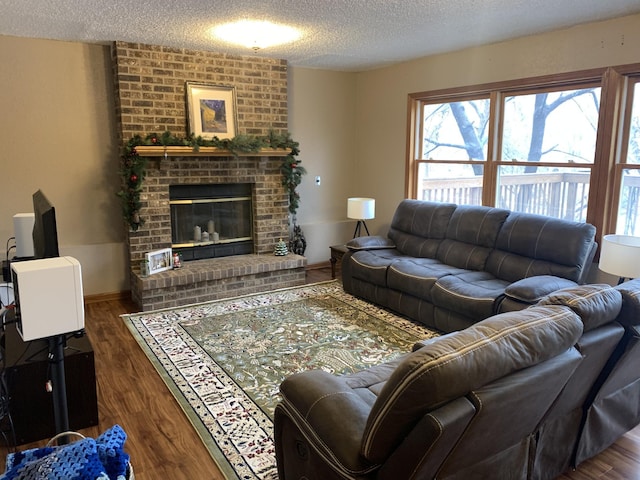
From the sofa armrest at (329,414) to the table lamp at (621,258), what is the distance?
2360 millimetres

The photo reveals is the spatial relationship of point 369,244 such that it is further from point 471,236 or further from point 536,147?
point 536,147

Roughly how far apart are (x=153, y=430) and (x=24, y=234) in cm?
199

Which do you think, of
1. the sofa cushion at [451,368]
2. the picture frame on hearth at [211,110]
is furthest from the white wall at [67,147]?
the sofa cushion at [451,368]

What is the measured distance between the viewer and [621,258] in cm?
323

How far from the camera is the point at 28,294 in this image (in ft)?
5.82

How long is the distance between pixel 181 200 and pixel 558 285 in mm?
3763

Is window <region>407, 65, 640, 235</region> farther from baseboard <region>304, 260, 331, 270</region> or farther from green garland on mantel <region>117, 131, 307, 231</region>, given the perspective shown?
green garland on mantel <region>117, 131, 307, 231</region>

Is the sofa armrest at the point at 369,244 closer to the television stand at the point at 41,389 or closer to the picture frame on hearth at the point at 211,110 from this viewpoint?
the picture frame on hearth at the point at 211,110

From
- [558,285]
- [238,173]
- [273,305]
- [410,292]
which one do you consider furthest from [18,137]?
[558,285]

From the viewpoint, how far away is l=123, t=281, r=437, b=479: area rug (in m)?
2.64

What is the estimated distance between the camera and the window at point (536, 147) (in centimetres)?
383

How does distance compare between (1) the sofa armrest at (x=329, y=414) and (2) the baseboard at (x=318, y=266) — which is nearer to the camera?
(1) the sofa armrest at (x=329, y=414)

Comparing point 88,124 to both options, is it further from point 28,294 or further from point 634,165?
point 634,165

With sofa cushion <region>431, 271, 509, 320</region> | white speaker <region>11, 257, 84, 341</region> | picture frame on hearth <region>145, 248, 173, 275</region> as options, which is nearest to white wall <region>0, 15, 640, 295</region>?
picture frame on hearth <region>145, 248, 173, 275</region>
